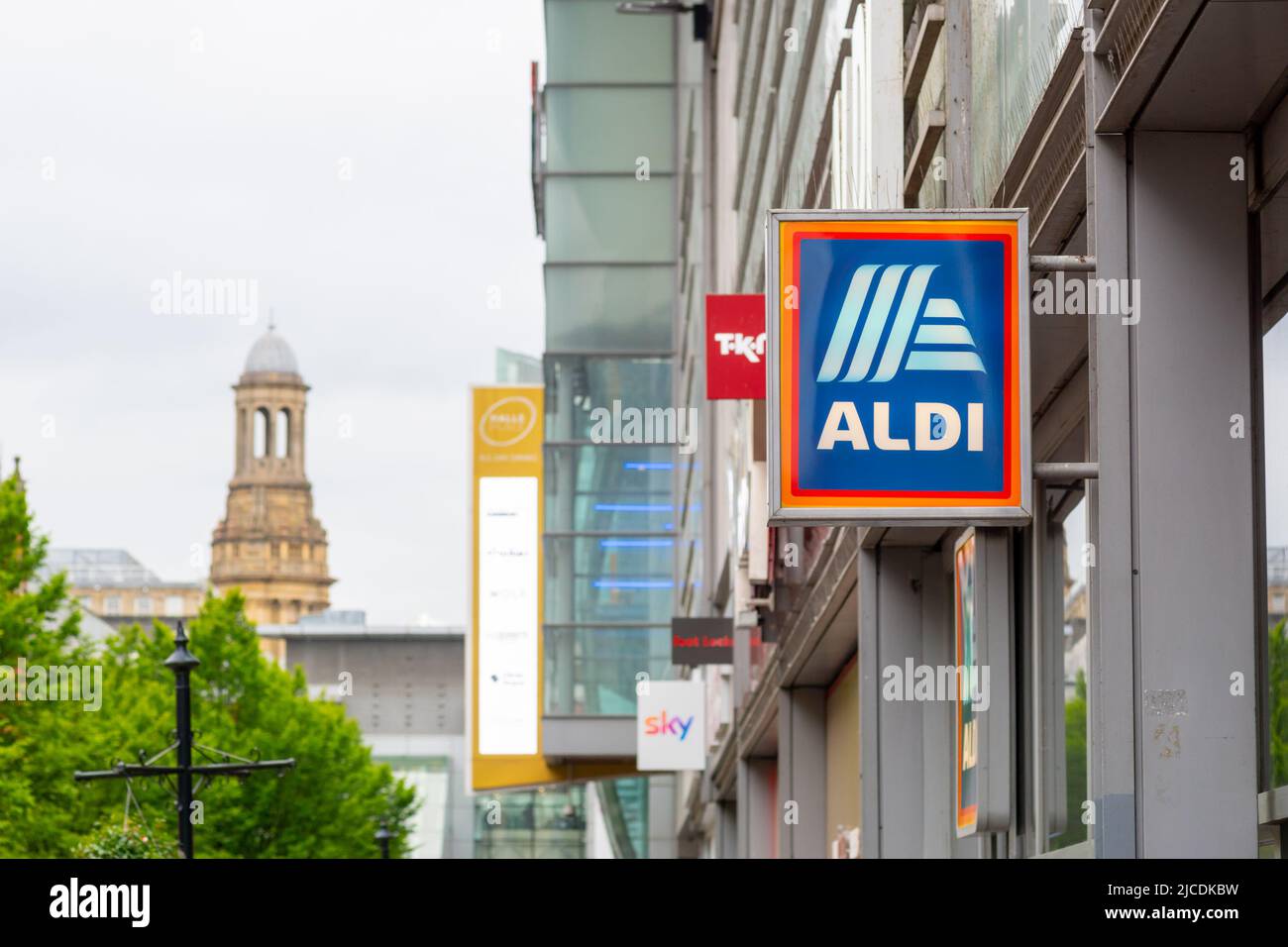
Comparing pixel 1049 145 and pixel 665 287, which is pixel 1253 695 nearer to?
pixel 1049 145

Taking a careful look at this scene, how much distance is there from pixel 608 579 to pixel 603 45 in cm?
941

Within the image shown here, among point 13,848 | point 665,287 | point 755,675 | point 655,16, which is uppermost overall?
point 655,16

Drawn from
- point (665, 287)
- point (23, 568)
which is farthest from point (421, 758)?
point (23, 568)

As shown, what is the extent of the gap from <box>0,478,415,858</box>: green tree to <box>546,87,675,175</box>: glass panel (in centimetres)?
1001

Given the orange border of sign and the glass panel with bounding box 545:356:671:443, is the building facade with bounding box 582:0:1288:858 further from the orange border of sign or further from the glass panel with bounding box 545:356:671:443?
the glass panel with bounding box 545:356:671:443

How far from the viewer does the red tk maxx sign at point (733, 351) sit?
16.2m

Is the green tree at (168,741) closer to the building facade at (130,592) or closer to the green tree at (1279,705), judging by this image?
the green tree at (1279,705)

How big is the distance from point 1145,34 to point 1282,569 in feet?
4.59

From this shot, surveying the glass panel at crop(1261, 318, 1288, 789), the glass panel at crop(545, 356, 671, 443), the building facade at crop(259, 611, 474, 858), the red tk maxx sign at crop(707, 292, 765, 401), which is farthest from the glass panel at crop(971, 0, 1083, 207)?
the building facade at crop(259, 611, 474, 858)

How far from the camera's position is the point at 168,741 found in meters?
37.7

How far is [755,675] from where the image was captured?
21188 millimetres

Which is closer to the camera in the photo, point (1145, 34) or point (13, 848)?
point (1145, 34)

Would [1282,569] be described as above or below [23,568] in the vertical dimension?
below

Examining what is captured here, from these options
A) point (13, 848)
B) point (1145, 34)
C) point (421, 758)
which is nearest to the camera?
point (1145, 34)
